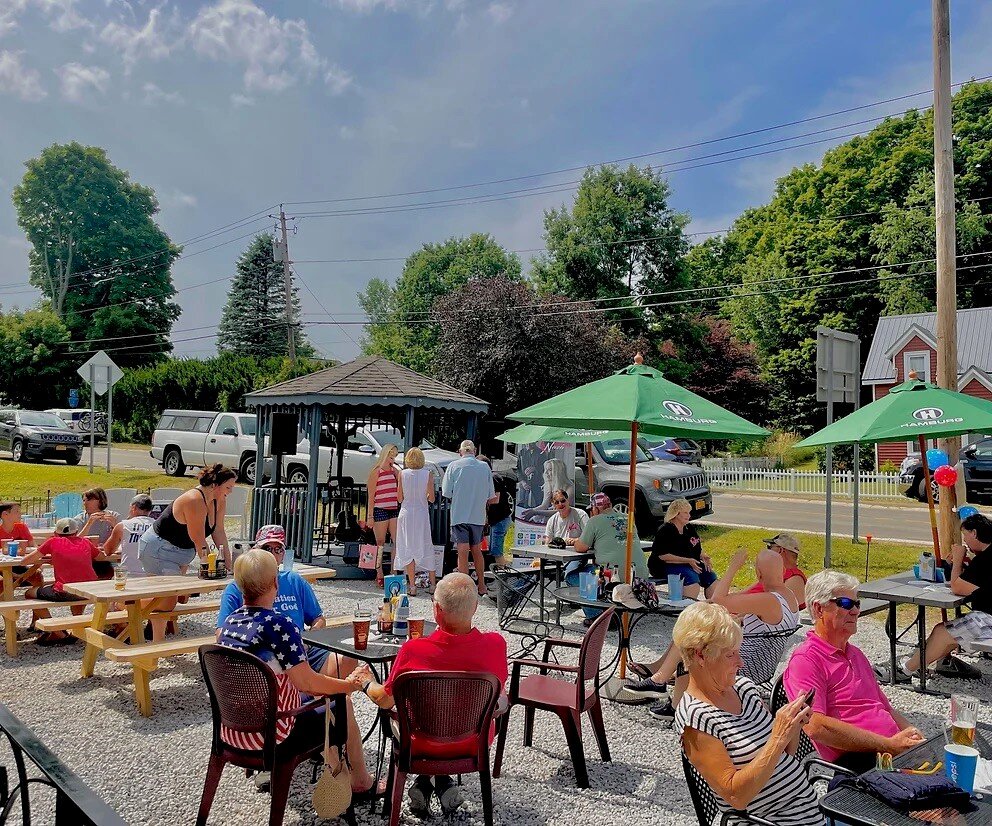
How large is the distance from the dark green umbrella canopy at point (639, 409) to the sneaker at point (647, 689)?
1906 mm

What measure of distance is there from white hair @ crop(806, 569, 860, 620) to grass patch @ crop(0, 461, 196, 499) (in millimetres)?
15760

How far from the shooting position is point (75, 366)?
38.8m

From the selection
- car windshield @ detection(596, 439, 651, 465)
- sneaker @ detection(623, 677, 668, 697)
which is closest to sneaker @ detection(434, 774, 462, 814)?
sneaker @ detection(623, 677, 668, 697)

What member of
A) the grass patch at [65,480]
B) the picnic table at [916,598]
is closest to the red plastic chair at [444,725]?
the picnic table at [916,598]

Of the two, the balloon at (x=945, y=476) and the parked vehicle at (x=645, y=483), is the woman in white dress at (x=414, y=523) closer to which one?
the parked vehicle at (x=645, y=483)

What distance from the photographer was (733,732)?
2.60m

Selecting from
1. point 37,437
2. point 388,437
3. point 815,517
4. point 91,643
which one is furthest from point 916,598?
point 37,437

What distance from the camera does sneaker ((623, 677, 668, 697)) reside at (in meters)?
5.45

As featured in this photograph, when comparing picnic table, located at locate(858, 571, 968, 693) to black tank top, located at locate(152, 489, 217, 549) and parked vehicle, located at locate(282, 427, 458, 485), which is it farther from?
parked vehicle, located at locate(282, 427, 458, 485)

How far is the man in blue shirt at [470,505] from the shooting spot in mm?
9383

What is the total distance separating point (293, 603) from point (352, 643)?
1.57 ft

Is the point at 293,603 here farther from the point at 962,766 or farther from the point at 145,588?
the point at 962,766

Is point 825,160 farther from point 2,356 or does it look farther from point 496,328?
point 2,356

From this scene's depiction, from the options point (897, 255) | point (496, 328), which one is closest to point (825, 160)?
point (897, 255)
